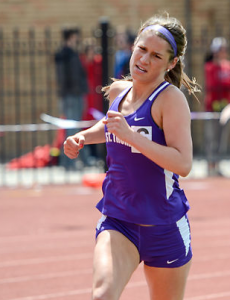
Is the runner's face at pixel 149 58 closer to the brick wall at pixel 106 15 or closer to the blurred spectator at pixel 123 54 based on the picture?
the blurred spectator at pixel 123 54

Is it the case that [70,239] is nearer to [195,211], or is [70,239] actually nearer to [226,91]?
[195,211]

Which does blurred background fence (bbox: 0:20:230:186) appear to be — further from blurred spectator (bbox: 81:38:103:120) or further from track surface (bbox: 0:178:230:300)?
track surface (bbox: 0:178:230:300)

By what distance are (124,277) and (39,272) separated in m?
2.85

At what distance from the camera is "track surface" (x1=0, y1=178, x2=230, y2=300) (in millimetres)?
5727

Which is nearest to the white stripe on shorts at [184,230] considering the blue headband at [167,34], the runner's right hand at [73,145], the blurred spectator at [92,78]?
the runner's right hand at [73,145]

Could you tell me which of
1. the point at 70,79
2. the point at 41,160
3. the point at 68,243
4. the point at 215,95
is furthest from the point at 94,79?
the point at 68,243

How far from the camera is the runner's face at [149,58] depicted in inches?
145

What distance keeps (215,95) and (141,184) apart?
9224 mm

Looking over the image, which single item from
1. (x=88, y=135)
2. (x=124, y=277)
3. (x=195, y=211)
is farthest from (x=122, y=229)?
(x=195, y=211)

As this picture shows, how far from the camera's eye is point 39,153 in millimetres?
13391

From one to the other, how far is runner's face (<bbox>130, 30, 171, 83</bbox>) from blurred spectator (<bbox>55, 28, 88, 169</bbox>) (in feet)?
28.4

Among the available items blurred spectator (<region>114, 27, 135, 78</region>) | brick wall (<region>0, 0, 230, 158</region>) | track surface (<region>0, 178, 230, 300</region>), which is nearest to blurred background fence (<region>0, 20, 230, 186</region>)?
brick wall (<region>0, 0, 230, 158</region>)

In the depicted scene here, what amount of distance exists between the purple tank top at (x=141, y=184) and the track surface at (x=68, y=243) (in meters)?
1.98

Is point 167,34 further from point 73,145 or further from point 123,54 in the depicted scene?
point 123,54
